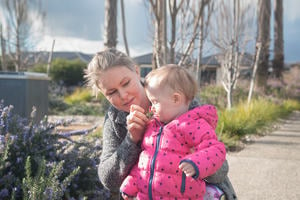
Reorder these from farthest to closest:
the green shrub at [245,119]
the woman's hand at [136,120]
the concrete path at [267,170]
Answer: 1. the green shrub at [245,119]
2. the concrete path at [267,170]
3. the woman's hand at [136,120]

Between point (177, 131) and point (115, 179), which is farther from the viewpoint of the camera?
point (115, 179)

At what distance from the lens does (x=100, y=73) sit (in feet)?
5.80

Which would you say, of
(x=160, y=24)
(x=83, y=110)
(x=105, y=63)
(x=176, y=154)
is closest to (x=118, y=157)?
(x=176, y=154)

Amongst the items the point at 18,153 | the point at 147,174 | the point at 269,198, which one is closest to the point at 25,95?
the point at 18,153

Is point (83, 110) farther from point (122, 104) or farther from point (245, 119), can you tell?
point (122, 104)

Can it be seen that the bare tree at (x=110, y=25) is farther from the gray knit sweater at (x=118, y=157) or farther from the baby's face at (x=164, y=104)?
the baby's face at (x=164, y=104)

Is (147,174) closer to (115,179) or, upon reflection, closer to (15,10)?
(115,179)

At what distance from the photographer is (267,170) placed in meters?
4.25

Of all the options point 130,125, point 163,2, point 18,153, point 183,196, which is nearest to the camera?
point 183,196

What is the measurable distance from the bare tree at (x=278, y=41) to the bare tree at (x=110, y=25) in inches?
434

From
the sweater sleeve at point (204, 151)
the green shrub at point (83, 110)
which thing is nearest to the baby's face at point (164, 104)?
the sweater sleeve at point (204, 151)

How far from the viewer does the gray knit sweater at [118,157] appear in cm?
179

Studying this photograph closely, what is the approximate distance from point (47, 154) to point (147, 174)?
129 cm

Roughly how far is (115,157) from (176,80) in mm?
527
